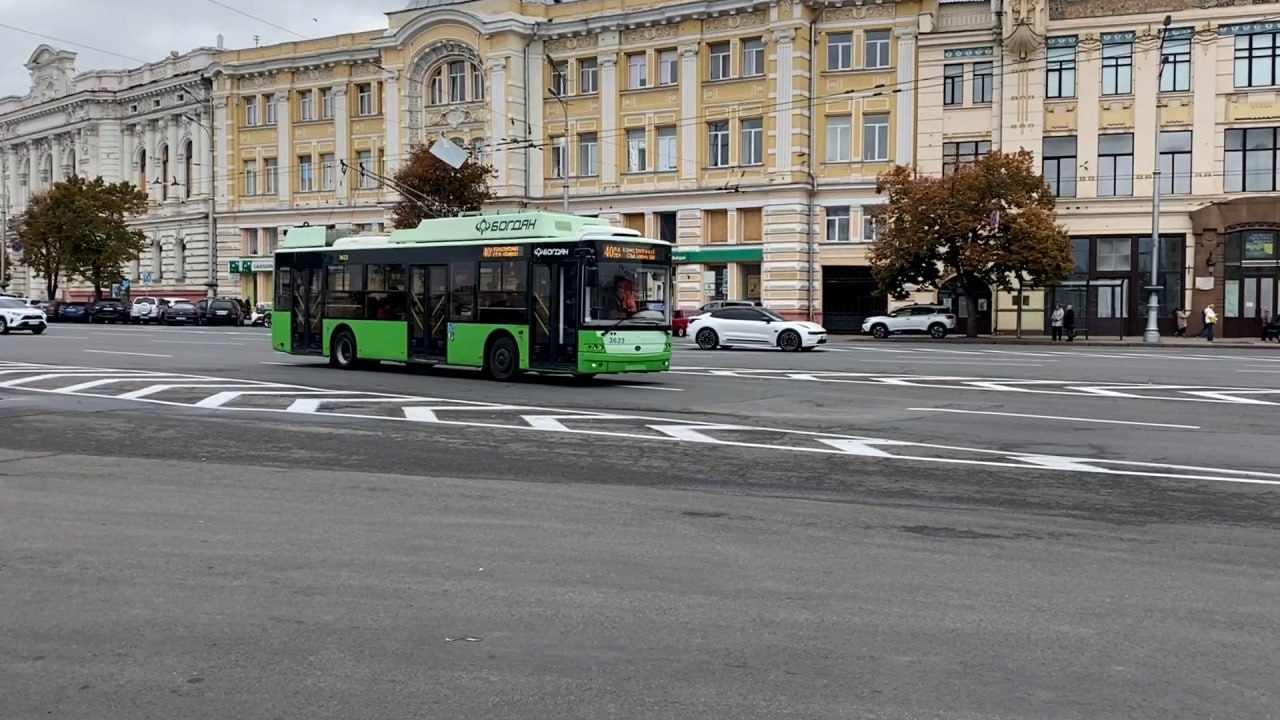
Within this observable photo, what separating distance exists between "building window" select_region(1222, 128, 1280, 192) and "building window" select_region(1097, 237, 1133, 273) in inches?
158

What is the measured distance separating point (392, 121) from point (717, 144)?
17.4m

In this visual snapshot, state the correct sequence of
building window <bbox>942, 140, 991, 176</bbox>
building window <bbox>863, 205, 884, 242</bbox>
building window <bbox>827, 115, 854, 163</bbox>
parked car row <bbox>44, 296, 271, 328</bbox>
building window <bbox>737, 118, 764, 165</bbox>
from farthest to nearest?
parked car row <bbox>44, 296, 271, 328</bbox>, building window <bbox>737, 118, 764, 165</bbox>, building window <bbox>827, 115, 854, 163</bbox>, building window <bbox>863, 205, 884, 242</bbox>, building window <bbox>942, 140, 991, 176</bbox>

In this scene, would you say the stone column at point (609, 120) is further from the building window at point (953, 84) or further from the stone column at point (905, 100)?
the building window at point (953, 84)

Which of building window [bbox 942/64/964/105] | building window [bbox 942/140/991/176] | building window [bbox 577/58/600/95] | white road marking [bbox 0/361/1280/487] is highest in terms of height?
building window [bbox 577/58/600/95]

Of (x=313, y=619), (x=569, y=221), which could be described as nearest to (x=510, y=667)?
(x=313, y=619)

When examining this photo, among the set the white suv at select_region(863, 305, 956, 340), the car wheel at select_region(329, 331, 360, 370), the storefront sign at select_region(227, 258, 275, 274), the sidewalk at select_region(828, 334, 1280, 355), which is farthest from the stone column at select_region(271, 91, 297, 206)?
the car wheel at select_region(329, 331, 360, 370)

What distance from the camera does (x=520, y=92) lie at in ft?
182

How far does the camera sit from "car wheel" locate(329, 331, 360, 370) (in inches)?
982

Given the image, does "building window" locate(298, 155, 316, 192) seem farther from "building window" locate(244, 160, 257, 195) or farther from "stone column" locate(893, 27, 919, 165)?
"stone column" locate(893, 27, 919, 165)

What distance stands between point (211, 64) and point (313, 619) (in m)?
66.6

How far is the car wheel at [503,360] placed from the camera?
21.8m

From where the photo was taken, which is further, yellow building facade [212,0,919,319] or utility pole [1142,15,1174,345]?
yellow building facade [212,0,919,319]

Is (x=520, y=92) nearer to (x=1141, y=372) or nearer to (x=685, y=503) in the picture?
(x=1141, y=372)

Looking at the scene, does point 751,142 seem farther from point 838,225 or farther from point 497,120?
point 497,120
